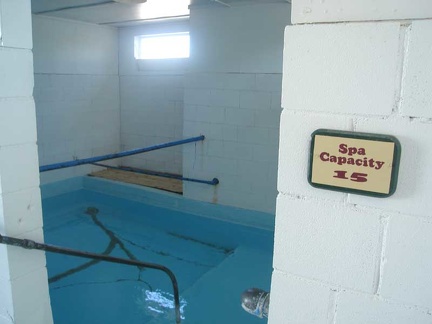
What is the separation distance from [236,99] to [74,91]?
8.59ft

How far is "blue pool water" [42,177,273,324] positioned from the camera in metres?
2.88

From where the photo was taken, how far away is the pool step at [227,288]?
273 centimetres

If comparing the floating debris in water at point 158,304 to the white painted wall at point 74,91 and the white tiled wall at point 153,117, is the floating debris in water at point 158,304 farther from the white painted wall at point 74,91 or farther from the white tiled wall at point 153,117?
the white painted wall at point 74,91

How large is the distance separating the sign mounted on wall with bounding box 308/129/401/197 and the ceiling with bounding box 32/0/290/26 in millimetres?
3010

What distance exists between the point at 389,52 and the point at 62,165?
7.32 ft

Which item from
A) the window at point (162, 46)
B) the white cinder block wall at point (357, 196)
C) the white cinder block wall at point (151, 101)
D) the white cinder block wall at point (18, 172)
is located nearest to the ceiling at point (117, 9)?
the window at point (162, 46)

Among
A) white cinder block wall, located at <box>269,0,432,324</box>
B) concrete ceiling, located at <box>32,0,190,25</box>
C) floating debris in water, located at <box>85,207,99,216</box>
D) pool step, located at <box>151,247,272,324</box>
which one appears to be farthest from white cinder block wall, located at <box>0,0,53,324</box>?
floating debris in water, located at <box>85,207,99,216</box>

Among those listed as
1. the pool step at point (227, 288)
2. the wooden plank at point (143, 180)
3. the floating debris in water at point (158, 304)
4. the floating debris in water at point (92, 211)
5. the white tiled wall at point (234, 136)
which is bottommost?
the floating debris in water at point (158, 304)

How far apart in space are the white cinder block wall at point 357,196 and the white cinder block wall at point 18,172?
49.2 inches

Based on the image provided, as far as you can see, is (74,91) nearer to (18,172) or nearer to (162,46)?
(162,46)

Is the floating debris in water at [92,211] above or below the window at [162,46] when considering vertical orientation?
below

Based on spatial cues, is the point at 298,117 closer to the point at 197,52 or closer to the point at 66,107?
the point at 197,52

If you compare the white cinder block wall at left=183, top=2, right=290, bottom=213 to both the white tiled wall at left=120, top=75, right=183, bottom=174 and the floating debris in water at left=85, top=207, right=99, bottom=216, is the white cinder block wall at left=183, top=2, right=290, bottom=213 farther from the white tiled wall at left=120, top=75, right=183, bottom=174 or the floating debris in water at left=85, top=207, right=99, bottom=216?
the floating debris in water at left=85, top=207, right=99, bottom=216

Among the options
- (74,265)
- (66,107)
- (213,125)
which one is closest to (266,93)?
(213,125)
